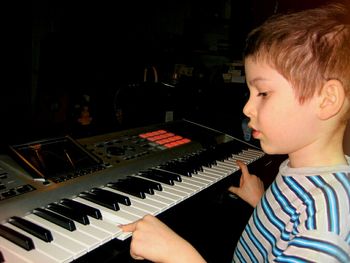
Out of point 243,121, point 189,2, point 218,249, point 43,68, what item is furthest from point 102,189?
point 243,121

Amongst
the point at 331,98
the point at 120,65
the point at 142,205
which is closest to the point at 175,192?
the point at 142,205

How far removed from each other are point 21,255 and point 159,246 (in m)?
0.31

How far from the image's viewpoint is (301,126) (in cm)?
81

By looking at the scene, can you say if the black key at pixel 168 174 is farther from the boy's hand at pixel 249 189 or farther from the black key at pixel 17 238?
the black key at pixel 17 238

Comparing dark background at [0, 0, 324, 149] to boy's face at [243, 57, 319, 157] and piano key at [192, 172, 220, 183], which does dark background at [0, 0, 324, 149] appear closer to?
piano key at [192, 172, 220, 183]

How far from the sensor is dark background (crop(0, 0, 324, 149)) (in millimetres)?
1179

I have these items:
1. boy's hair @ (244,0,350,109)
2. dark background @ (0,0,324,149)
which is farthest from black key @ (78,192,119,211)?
boy's hair @ (244,0,350,109)

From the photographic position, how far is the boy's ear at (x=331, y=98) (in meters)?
0.76

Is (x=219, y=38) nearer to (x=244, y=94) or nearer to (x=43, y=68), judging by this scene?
(x=244, y=94)

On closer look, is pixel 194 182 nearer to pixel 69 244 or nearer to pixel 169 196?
pixel 169 196

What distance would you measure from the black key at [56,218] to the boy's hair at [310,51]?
639 millimetres

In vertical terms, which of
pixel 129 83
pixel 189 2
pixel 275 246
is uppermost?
pixel 189 2

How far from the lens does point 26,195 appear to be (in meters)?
0.88

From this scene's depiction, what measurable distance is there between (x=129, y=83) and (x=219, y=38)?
3.26 feet
